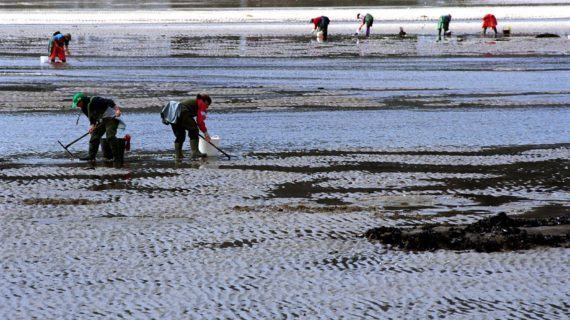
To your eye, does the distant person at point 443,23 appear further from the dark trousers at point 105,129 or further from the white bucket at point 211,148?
the dark trousers at point 105,129

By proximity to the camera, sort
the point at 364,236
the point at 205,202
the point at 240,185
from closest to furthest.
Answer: the point at 364,236
the point at 205,202
the point at 240,185

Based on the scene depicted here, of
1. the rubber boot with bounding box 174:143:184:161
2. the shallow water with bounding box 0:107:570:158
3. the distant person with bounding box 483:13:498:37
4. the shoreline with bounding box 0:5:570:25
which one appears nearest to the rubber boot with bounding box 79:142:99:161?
the shallow water with bounding box 0:107:570:158

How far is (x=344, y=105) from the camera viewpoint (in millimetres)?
24062

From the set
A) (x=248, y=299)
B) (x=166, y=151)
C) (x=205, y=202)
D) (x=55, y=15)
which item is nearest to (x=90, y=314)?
(x=248, y=299)

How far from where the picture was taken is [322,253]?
11023mm

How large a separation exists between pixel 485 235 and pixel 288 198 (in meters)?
3.13

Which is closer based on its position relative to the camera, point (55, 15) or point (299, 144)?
point (299, 144)

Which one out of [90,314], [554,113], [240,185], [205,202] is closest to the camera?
[90,314]

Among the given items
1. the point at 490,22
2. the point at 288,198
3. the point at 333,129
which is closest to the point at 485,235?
the point at 288,198

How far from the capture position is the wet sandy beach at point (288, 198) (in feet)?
31.4

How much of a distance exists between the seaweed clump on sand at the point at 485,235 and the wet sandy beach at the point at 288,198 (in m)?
0.18

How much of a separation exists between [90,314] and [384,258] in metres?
3.11

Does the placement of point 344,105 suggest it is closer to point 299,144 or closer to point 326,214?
point 299,144

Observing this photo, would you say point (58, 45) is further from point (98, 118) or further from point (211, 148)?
point (211, 148)
